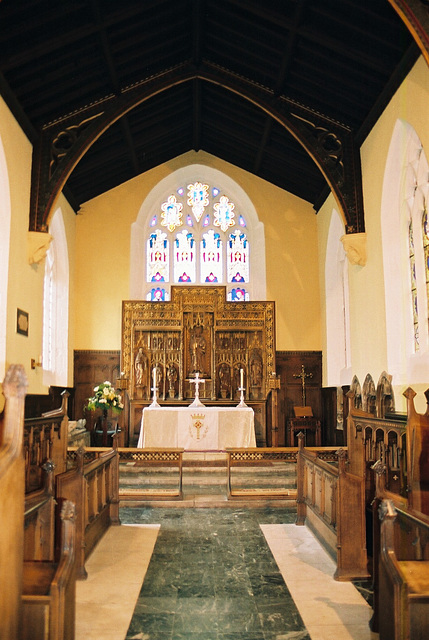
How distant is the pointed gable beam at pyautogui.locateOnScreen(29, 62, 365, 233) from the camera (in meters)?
9.09

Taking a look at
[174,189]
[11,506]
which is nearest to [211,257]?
[174,189]

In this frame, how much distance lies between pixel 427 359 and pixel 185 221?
7359 mm

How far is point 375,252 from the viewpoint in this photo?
8.78 metres

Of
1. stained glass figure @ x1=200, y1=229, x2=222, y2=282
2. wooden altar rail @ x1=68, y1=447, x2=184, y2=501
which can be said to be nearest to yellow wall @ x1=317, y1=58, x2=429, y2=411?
wooden altar rail @ x1=68, y1=447, x2=184, y2=501

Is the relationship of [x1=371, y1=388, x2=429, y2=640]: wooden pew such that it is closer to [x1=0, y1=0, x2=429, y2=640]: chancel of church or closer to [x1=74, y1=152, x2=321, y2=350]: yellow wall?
[x1=0, y1=0, x2=429, y2=640]: chancel of church

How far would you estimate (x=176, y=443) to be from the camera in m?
9.84

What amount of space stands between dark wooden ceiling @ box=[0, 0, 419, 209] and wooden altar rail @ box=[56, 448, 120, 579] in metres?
4.80

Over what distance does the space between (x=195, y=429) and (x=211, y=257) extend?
179 inches

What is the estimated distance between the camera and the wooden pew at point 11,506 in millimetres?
2125


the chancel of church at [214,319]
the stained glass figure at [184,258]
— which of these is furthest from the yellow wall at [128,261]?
the stained glass figure at [184,258]

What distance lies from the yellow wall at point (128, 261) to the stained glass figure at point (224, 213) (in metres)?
0.55

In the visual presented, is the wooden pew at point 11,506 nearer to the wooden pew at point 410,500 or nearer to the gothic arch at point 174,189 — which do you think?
the wooden pew at point 410,500

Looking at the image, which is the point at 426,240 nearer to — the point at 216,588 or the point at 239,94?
the point at 239,94

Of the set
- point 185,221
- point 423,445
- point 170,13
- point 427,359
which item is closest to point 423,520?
point 423,445
